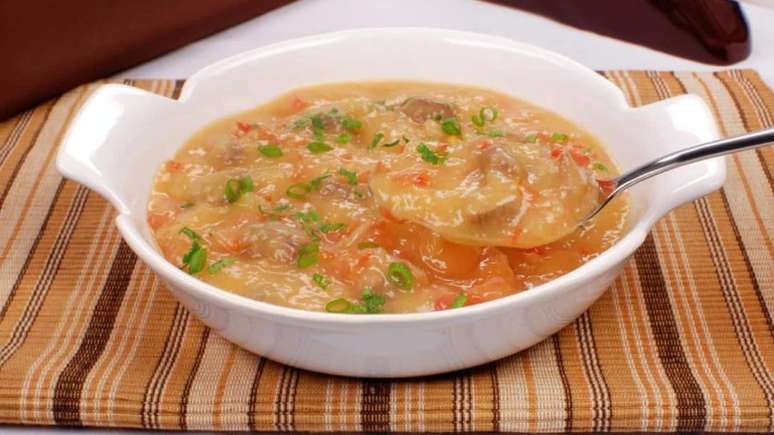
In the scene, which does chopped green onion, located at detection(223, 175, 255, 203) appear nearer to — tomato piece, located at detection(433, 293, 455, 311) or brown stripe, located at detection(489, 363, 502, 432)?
tomato piece, located at detection(433, 293, 455, 311)

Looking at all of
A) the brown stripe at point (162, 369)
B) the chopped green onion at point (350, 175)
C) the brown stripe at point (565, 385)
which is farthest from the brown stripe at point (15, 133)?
the brown stripe at point (565, 385)

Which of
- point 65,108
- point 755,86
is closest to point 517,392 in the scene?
point 755,86

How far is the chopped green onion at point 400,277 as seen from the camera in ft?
8.53

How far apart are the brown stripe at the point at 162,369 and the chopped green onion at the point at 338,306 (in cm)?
53

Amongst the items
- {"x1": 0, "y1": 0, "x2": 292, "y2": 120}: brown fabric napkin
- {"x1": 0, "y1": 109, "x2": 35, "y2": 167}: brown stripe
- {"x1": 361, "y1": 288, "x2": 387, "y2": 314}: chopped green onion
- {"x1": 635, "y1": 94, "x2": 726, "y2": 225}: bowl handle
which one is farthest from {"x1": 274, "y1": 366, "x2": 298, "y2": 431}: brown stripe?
{"x1": 0, "y1": 0, "x2": 292, "y2": 120}: brown fabric napkin

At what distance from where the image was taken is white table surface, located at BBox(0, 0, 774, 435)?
4738 millimetres

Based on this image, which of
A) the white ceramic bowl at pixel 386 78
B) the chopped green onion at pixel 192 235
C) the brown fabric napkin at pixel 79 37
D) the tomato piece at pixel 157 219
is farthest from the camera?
the brown fabric napkin at pixel 79 37

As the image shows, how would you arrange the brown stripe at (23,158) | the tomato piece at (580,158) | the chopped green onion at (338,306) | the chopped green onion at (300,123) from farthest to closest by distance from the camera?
the brown stripe at (23,158) → the chopped green onion at (300,123) → the tomato piece at (580,158) → the chopped green onion at (338,306)

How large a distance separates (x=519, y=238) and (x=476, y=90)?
3.65 feet

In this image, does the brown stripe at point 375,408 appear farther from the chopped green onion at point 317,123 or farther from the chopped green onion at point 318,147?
the chopped green onion at point 317,123

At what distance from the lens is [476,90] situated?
362 centimetres

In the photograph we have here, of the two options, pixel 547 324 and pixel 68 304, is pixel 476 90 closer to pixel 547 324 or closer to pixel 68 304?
pixel 547 324

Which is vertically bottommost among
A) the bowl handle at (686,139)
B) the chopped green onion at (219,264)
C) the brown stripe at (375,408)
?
the brown stripe at (375,408)

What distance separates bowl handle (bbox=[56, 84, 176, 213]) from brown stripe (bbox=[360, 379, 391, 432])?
88 centimetres
